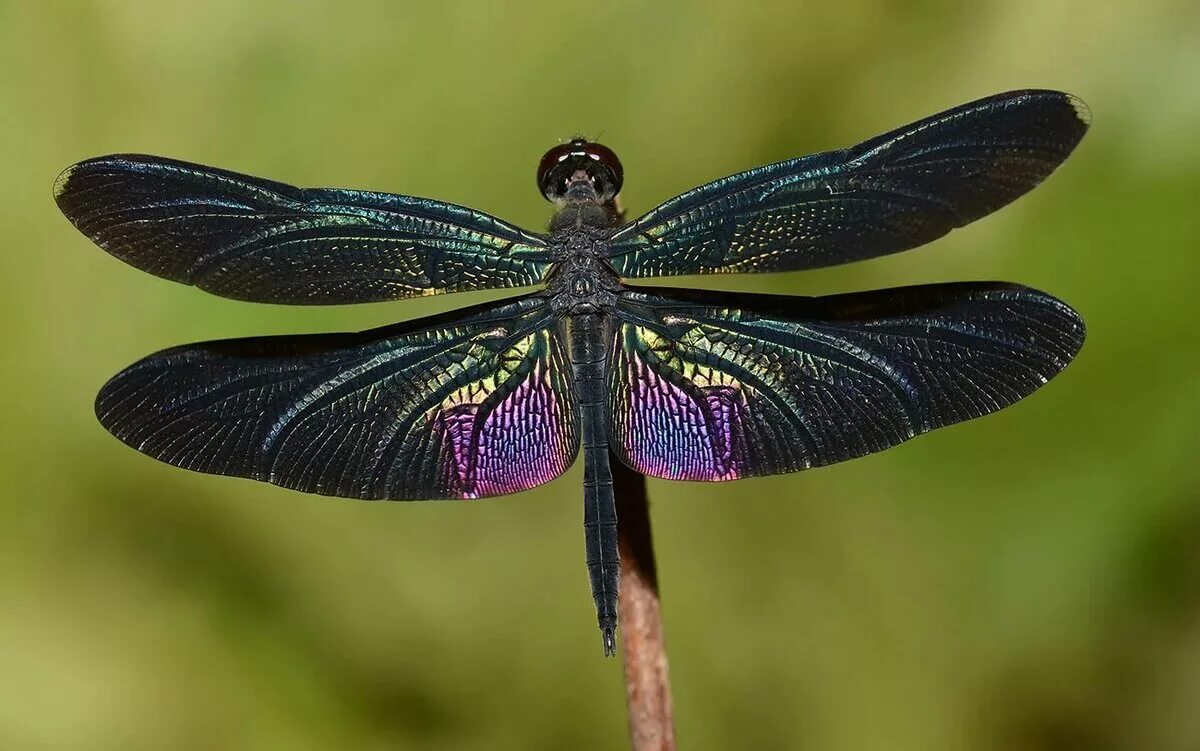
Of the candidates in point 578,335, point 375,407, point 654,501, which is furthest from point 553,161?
point 654,501

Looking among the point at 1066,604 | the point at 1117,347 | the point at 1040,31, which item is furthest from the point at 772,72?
the point at 1066,604

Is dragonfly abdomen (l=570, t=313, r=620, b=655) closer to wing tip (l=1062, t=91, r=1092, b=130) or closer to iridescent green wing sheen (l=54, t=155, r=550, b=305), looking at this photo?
iridescent green wing sheen (l=54, t=155, r=550, b=305)

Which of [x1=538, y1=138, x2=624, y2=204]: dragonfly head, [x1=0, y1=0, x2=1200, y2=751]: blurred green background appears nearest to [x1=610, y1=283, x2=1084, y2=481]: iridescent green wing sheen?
[x1=538, y1=138, x2=624, y2=204]: dragonfly head

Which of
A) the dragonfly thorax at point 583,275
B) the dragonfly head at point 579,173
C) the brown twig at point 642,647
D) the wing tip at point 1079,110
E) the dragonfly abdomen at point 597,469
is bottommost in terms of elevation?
the brown twig at point 642,647

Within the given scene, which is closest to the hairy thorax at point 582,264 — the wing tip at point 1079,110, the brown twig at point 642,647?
the brown twig at point 642,647

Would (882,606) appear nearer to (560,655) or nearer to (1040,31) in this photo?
(560,655)

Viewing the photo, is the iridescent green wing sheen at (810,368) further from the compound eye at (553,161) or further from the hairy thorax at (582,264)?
the compound eye at (553,161)
